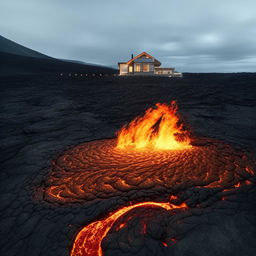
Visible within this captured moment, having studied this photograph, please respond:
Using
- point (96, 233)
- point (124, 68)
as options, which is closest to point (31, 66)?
point (124, 68)

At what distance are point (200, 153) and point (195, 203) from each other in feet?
A: 5.24

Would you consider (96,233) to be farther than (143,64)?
No

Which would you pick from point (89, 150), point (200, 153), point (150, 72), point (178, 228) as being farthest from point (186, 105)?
point (150, 72)

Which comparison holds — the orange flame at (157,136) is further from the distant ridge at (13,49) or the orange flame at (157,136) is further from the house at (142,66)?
the distant ridge at (13,49)

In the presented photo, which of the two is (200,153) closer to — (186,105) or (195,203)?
(195,203)

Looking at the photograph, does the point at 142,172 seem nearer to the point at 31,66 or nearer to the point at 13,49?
the point at 31,66

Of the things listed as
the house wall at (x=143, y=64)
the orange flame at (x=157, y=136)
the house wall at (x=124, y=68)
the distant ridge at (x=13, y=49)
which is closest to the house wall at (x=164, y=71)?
the house wall at (x=143, y=64)

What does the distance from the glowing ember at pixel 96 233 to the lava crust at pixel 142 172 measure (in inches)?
8.9

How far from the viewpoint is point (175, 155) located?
3.67m

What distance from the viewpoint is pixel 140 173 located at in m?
3.06

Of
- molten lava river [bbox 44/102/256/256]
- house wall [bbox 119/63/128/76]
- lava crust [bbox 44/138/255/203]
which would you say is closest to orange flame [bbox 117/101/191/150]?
molten lava river [bbox 44/102/256/256]

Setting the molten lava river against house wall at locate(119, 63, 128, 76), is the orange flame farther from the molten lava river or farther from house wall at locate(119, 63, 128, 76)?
house wall at locate(119, 63, 128, 76)

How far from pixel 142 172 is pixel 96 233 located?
134 cm

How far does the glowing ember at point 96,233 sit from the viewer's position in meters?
1.85
